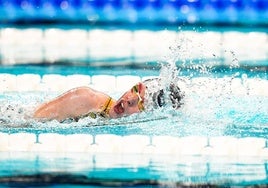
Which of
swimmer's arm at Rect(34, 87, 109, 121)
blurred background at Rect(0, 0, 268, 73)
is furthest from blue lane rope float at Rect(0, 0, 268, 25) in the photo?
swimmer's arm at Rect(34, 87, 109, 121)

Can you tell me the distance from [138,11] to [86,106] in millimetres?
3235

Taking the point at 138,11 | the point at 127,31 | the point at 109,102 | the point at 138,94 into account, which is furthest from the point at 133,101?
the point at 138,11

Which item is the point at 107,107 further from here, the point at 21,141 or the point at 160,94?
the point at 21,141

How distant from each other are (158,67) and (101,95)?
1.41 metres

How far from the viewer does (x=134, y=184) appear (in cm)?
274

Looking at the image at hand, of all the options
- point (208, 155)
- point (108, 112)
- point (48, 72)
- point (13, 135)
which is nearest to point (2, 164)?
point (13, 135)

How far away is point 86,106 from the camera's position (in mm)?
3350

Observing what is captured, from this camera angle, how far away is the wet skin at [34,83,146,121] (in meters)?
3.24

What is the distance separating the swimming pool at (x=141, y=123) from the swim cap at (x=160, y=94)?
0.07m

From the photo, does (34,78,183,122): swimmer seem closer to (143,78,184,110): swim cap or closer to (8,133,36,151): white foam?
(143,78,184,110): swim cap

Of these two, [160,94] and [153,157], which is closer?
[153,157]

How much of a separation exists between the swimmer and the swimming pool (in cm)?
6

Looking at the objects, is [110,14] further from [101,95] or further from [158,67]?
[101,95]

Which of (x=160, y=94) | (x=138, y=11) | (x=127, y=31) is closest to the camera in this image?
(x=160, y=94)
